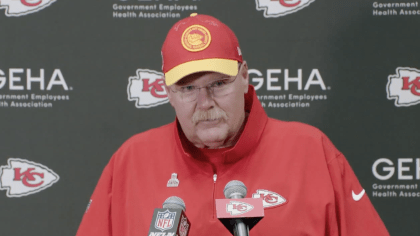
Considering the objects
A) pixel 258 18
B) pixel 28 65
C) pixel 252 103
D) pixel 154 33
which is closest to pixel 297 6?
pixel 258 18

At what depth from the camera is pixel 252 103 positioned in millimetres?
1467

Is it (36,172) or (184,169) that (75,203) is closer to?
(36,172)

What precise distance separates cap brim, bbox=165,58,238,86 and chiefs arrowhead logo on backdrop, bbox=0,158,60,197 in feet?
3.47

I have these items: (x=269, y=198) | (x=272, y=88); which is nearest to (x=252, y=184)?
(x=269, y=198)

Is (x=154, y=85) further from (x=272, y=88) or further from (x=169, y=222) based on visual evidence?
(x=169, y=222)

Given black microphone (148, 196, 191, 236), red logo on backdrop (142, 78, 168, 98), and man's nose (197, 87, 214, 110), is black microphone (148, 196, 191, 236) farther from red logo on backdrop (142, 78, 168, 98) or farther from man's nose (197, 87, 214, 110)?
red logo on backdrop (142, 78, 168, 98)

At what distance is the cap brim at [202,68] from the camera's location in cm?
129

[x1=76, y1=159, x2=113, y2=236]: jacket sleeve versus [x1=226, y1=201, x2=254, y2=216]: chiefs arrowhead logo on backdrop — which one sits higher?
[x1=226, y1=201, x2=254, y2=216]: chiefs arrowhead logo on backdrop

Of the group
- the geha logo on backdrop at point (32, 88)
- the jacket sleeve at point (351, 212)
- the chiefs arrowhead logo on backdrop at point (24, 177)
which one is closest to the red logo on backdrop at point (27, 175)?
the chiefs arrowhead logo on backdrop at point (24, 177)

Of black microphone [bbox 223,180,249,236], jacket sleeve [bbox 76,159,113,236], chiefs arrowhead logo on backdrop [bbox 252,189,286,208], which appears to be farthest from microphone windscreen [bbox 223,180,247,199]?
jacket sleeve [bbox 76,159,113,236]

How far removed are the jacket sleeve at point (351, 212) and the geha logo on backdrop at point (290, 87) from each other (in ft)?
2.36

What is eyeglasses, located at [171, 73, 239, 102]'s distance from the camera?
134 centimetres

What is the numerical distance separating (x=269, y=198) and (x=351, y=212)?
0.23 meters

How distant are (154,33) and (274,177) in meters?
0.99
